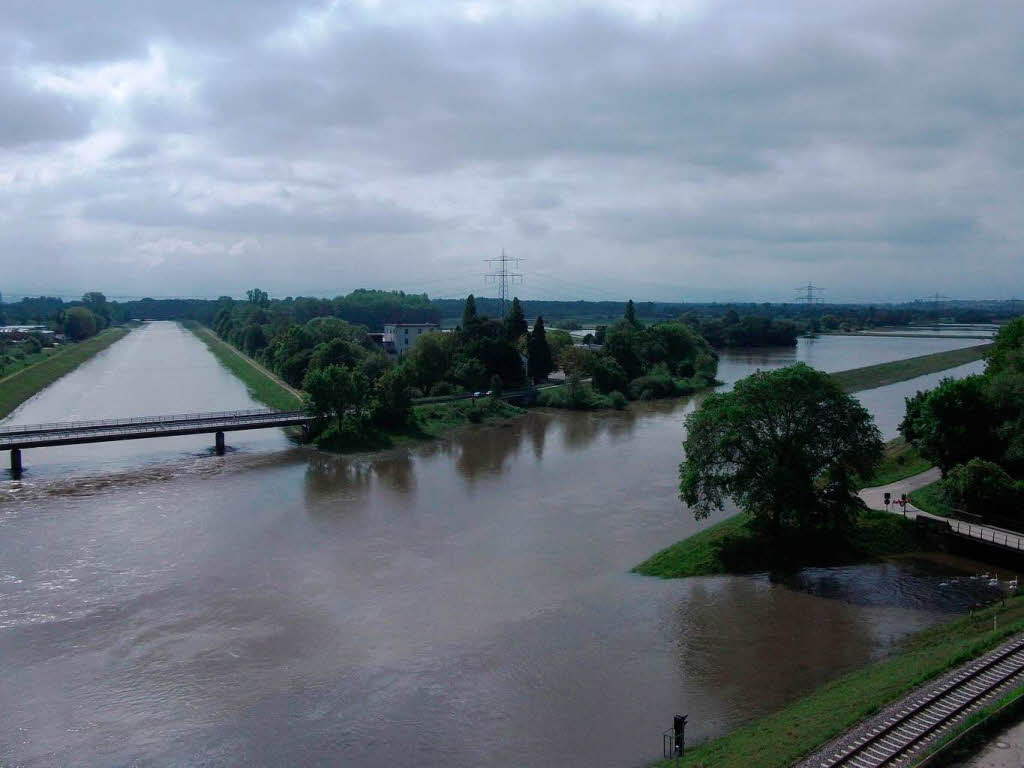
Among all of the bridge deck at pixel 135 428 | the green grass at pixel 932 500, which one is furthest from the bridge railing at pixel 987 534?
the bridge deck at pixel 135 428

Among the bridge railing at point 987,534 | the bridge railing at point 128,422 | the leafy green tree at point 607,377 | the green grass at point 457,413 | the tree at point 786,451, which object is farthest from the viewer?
the leafy green tree at point 607,377

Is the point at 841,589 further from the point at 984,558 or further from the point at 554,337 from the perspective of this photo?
the point at 554,337

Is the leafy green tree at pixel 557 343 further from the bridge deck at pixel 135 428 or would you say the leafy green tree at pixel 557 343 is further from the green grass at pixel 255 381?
the bridge deck at pixel 135 428

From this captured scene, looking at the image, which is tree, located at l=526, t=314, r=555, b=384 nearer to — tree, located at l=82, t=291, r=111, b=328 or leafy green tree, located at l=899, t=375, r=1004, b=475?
leafy green tree, located at l=899, t=375, r=1004, b=475

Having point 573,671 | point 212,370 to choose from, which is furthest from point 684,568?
point 212,370

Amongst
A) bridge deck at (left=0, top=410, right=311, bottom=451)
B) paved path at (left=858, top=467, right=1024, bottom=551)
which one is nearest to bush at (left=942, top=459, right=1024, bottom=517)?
paved path at (left=858, top=467, right=1024, bottom=551)
